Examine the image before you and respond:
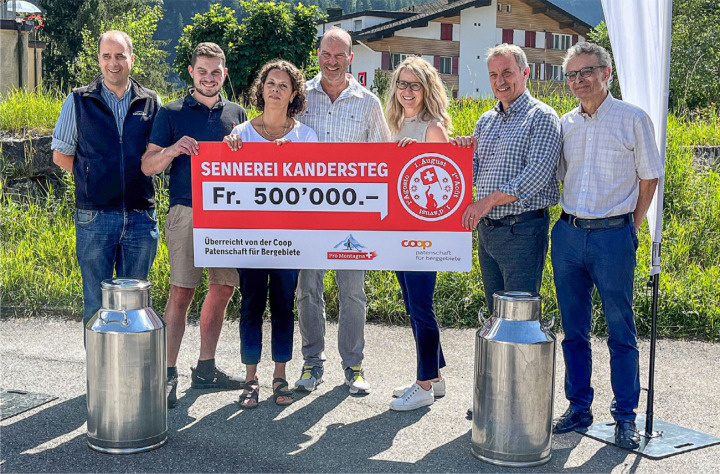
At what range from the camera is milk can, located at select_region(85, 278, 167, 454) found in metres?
4.57

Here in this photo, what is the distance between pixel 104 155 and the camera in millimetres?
5387

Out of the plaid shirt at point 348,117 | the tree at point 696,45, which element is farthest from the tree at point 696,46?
the plaid shirt at point 348,117

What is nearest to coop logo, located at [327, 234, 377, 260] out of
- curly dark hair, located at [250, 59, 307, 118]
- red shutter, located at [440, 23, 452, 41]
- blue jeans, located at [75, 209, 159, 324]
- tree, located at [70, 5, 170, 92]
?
curly dark hair, located at [250, 59, 307, 118]

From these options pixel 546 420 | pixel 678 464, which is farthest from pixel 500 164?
pixel 678 464

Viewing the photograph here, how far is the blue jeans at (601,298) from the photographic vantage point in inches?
187

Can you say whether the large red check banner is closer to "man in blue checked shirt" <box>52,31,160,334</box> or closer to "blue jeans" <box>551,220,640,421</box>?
"man in blue checked shirt" <box>52,31,160,334</box>

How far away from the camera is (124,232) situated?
18.0 ft

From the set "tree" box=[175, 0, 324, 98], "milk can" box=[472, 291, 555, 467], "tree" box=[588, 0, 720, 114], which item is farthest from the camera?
"tree" box=[175, 0, 324, 98]

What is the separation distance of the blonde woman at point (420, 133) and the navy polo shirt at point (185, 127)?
1116 millimetres

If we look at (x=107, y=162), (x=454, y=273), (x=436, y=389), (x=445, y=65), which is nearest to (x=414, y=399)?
(x=436, y=389)

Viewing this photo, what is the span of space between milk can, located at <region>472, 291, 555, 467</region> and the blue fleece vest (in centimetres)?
254

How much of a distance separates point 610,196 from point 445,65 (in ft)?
224

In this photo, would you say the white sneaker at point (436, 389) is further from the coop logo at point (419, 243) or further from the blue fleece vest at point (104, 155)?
the blue fleece vest at point (104, 155)

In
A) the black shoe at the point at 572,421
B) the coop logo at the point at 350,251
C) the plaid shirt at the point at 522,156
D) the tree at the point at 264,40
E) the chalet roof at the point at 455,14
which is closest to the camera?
the plaid shirt at the point at 522,156
